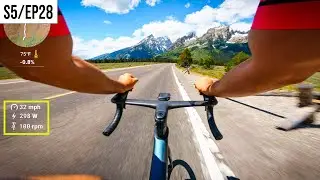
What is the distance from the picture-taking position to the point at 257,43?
0.62 m

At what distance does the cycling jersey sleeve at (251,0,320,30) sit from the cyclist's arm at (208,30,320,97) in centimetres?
1

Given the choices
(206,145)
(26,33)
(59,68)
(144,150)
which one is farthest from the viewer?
(206,145)

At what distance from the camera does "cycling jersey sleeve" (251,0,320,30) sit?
546 mm

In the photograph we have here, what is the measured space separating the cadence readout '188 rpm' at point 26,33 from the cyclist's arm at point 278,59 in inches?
17.8

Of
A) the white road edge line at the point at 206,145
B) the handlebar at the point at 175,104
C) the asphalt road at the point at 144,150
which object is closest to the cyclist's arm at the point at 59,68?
the handlebar at the point at 175,104

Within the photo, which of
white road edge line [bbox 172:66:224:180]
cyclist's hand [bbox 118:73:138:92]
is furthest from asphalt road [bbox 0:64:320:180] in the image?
cyclist's hand [bbox 118:73:138:92]

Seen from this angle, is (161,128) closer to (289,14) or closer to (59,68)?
(59,68)

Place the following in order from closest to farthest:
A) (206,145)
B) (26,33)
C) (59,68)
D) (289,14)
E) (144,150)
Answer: (289,14) → (59,68) → (26,33) → (144,150) → (206,145)

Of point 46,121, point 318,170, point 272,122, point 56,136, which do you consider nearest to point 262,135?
point 272,122

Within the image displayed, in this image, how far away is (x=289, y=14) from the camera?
56cm

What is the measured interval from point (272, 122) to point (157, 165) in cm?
490

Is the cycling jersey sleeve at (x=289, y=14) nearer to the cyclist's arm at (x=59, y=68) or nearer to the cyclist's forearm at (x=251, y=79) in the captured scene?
the cyclist's forearm at (x=251, y=79)

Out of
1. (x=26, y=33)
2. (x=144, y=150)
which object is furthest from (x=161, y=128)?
(x=144, y=150)

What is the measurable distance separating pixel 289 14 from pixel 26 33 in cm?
73
